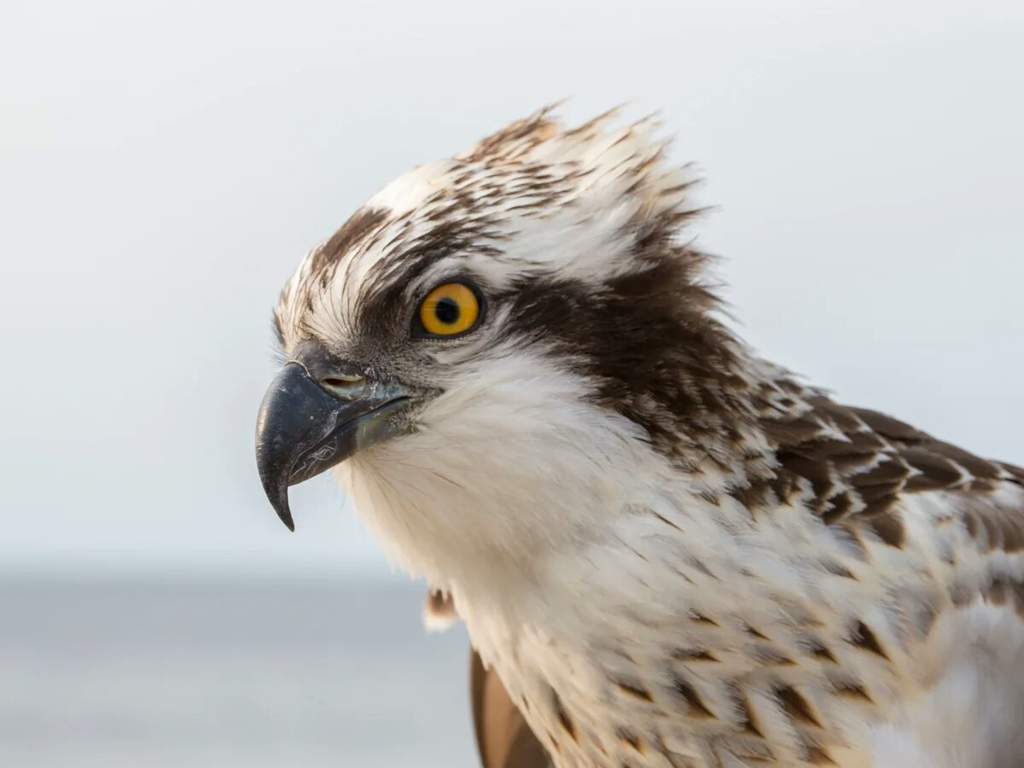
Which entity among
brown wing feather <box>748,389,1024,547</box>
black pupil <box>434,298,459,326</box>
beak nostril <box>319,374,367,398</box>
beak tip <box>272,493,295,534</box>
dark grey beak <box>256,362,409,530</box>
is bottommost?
brown wing feather <box>748,389,1024,547</box>

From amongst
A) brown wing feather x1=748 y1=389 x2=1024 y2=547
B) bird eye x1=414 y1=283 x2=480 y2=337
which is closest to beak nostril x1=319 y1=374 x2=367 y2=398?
bird eye x1=414 y1=283 x2=480 y2=337

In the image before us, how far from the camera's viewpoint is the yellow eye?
246 centimetres

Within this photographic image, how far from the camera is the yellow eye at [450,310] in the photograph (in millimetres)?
2457

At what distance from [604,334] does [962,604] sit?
0.85m

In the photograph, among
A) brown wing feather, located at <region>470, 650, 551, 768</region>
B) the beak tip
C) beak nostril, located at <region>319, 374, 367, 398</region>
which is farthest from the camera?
brown wing feather, located at <region>470, 650, 551, 768</region>

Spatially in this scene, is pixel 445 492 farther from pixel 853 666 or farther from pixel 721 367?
pixel 853 666

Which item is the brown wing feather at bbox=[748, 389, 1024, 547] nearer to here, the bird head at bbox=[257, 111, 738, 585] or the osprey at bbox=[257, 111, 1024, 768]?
the osprey at bbox=[257, 111, 1024, 768]

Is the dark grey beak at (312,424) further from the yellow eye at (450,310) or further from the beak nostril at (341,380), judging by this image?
the yellow eye at (450,310)

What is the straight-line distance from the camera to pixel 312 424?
7.90ft

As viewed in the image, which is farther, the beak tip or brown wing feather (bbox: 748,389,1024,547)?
brown wing feather (bbox: 748,389,1024,547)

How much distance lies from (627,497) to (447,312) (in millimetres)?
476

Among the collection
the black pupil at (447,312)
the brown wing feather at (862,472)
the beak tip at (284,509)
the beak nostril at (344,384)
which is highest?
the black pupil at (447,312)

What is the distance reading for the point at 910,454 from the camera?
9.28 feet

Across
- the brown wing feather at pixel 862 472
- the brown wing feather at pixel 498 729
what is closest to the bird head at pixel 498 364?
the brown wing feather at pixel 862 472
